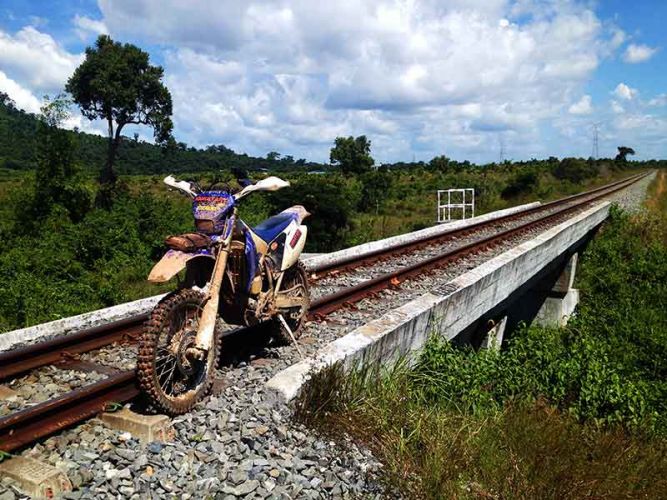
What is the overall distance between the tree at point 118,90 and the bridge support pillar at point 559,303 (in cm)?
1780

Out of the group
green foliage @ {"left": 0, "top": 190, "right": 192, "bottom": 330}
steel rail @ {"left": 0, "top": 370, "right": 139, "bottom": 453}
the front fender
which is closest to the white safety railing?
green foliage @ {"left": 0, "top": 190, "right": 192, "bottom": 330}

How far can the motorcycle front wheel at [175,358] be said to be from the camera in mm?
3785

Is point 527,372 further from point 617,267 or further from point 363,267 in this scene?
point 617,267

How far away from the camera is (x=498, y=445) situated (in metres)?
4.32

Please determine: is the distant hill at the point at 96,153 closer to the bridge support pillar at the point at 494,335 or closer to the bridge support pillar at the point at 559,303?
the bridge support pillar at the point at 559,303

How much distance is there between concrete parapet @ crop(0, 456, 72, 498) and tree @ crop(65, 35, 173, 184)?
2318 cm

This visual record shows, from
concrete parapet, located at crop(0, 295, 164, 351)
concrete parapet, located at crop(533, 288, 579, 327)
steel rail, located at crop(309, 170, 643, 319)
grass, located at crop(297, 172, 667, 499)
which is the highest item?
concrete parapet, located at crop(0, 295, 164, 351)

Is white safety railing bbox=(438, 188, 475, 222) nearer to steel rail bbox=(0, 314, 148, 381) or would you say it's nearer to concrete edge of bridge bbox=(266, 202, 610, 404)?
concrete edge of bridge bbox=(266, 202, 610, 404)

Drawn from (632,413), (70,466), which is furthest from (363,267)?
(70,466)

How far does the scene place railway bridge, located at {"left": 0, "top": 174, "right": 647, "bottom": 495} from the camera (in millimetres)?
3762

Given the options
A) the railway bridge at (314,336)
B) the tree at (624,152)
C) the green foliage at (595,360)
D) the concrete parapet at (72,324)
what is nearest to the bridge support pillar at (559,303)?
the green foliage at (595,360)

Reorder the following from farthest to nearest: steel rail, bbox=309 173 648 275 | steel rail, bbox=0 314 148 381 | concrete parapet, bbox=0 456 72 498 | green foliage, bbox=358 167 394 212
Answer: green foliage, bbox=358 167 394 212, steel rail, bbox=309 173 648 275, steel rail, bbox=0 314 148 381, concrete parapet, bbox=0 456 72 498

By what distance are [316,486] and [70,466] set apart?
1.37 m

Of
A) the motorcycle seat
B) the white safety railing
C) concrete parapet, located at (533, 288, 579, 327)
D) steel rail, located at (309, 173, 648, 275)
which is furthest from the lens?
the white safety railing
